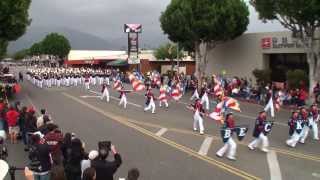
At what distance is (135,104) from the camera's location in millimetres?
36125

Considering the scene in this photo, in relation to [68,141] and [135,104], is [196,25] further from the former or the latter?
[68,141]

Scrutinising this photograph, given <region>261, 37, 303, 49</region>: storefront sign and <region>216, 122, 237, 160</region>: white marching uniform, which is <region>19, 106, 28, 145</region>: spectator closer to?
<region>216, 122, 237, 160</region>: white marching uniform

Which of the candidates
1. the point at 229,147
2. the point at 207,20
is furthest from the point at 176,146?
the point at 207,20

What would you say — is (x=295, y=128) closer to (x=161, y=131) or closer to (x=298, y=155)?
(x=298, y=155)

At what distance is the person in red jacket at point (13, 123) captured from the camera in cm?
2019

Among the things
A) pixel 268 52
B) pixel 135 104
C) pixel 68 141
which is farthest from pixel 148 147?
pixel 268 52

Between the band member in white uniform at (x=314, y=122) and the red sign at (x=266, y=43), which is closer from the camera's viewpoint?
the band member in white uniform at (x=314, y=122)

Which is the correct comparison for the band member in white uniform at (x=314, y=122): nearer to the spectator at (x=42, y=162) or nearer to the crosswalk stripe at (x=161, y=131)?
the crosswalk stripe at (x=161, y=131)

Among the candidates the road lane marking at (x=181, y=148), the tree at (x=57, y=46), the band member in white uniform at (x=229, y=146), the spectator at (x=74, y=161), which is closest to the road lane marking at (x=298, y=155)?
the band member in white uniform at (x=229, y=146)

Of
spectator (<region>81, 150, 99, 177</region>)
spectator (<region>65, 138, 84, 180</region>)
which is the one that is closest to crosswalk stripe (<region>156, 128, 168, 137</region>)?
spectator (<region>65, 138, 84, 180</region>)

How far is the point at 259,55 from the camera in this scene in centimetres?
4538

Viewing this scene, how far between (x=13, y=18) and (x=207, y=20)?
48.7ft

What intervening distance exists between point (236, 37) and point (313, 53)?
14.0 m

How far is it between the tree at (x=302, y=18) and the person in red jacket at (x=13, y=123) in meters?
18.5
